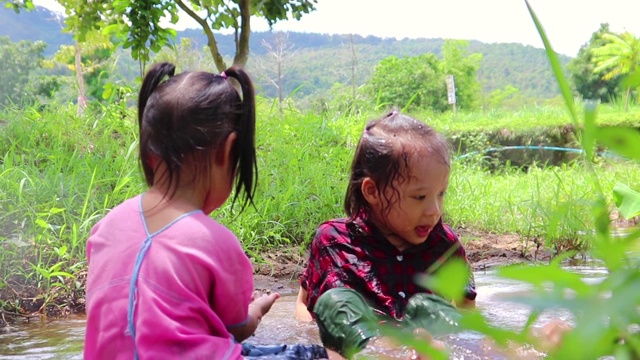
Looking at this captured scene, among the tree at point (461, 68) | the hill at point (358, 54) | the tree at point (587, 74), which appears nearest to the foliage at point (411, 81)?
the tree at point (461, 68)

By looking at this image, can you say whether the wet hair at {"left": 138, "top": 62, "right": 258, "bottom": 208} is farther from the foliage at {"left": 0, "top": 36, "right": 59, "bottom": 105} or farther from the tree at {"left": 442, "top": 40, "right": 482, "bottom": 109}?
the tree at {"left": 442, "top": 40, "right": 482, "bottom": 109}

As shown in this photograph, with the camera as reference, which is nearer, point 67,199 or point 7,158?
point 67,199

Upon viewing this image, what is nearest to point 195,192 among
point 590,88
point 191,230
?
point 191,230

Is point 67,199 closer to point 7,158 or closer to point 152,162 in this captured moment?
point 7,158

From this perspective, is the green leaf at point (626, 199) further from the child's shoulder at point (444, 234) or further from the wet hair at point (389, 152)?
the wet hair at point (389, 152)

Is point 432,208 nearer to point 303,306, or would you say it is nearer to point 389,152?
point 389,152

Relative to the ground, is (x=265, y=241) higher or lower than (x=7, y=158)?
lower

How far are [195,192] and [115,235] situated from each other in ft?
0.63

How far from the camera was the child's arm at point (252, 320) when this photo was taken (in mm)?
1721

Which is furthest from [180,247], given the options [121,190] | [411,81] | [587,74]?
[587,74]

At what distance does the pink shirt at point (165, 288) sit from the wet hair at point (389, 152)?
0.87 metres

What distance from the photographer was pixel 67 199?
3928 millimetres

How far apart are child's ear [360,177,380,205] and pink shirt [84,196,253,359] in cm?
90

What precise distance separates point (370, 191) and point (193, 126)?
0.95 metres
